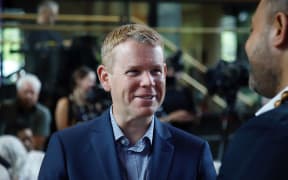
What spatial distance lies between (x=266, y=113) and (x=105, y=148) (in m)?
0.54

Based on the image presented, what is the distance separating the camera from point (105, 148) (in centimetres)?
129

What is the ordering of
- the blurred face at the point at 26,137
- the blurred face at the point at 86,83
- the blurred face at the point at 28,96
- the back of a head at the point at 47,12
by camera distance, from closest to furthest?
the blurred face at the point at 26,137
the blurred face at the point at 86,83
the blurred face at the point at 28,96
the back of a head at the point at 47,12

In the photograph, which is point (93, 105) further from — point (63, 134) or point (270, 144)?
point (270, 144)

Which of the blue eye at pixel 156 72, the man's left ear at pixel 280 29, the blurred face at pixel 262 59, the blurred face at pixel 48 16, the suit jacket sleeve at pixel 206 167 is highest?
the man's left ear at pixel 280 29

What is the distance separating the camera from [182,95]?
4.47 m

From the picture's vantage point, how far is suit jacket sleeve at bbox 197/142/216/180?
129 centimetres

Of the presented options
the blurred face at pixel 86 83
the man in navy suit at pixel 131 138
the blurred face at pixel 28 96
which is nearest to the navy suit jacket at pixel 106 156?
the man in navy suit at pixel 131 138

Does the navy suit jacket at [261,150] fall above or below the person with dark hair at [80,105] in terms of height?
above

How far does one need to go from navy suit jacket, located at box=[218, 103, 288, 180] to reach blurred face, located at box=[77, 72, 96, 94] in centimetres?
332

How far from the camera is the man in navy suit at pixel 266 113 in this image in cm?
78

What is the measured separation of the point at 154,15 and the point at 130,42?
15.9ft

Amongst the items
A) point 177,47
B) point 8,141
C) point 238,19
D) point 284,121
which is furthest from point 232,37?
point 284,121

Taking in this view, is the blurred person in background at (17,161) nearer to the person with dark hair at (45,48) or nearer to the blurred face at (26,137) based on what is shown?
the blurred face at (26,137)

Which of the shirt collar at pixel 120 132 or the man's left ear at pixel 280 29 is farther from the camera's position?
the shirt collar at pixel 120 132
